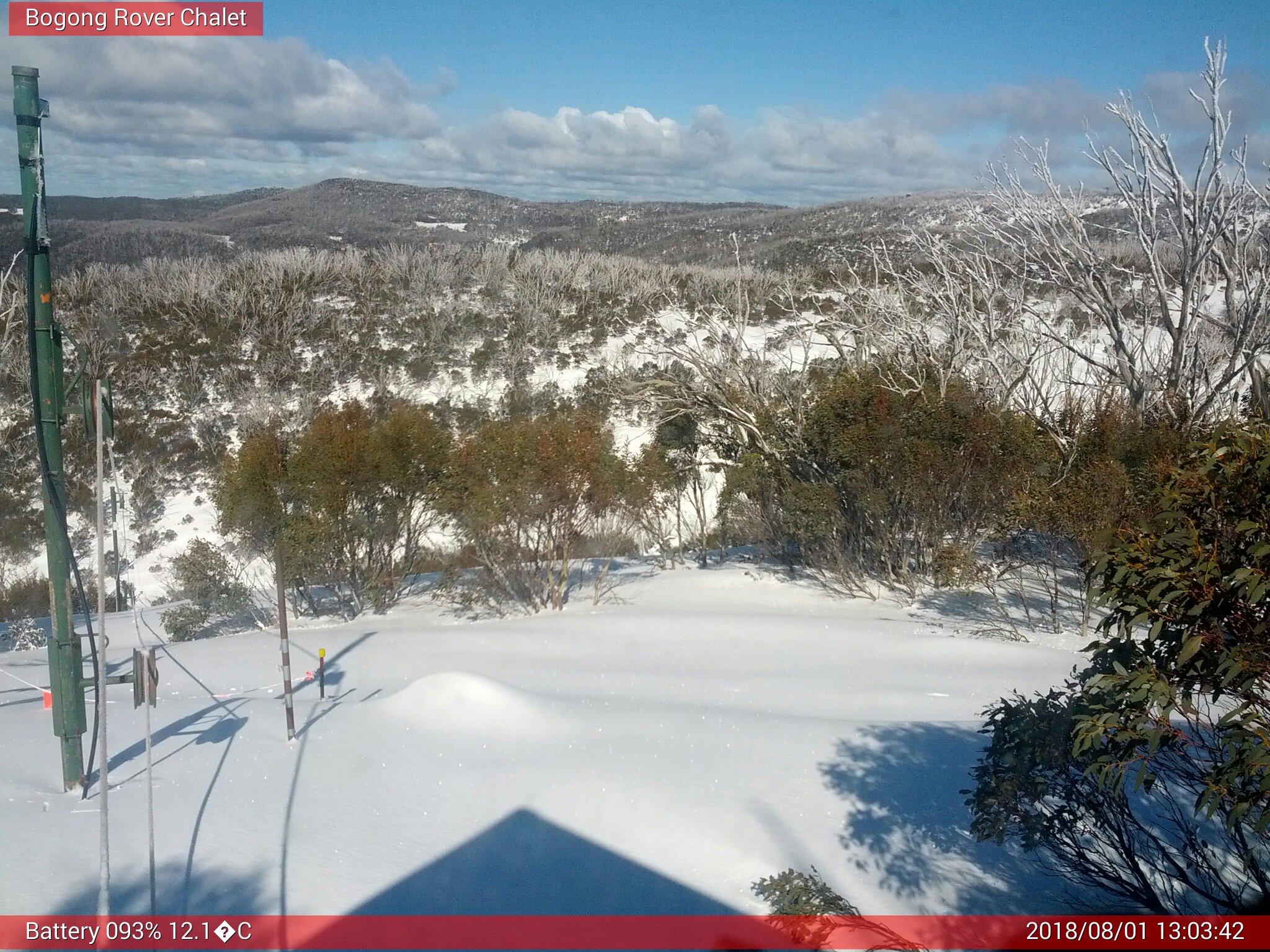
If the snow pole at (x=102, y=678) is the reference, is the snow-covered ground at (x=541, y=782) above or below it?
below

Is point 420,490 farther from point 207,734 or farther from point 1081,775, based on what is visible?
point 1081,775

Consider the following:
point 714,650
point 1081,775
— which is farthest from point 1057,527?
point 1081,775

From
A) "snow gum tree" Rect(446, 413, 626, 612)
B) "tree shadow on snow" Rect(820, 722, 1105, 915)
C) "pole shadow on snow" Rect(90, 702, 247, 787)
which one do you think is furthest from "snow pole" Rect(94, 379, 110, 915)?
"snow gum tree" Rect(446, 413, 626, 612)

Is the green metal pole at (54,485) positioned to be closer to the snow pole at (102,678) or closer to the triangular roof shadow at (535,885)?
the snow pole at (102,678)

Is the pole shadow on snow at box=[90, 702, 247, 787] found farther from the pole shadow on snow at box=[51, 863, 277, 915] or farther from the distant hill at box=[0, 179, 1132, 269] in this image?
the distant hill at box=[0, 179, 1132, 269]

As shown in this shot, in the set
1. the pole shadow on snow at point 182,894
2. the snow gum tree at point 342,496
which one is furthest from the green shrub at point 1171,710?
the snow gum tree at point 342,496

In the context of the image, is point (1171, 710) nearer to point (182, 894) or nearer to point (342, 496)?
point (182, 894)
